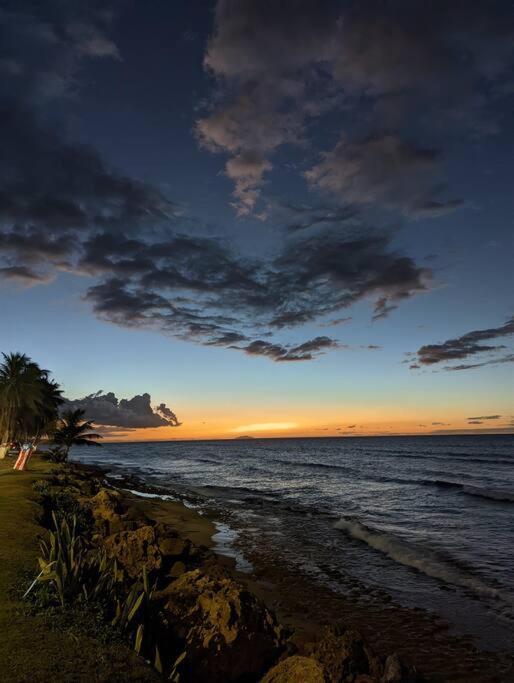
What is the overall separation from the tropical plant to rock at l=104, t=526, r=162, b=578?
34.5 metres

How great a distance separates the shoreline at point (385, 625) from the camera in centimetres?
974

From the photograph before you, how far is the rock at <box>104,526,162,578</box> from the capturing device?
38.1 ft

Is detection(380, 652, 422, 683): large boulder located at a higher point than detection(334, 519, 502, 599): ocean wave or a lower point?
higher

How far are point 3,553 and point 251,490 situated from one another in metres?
36.0

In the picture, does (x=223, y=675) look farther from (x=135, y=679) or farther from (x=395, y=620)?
(x=395, y=620)

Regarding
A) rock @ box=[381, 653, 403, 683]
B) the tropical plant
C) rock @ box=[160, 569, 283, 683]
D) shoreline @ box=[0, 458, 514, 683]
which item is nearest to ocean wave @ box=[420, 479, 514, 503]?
shoreline @ box=[0, 458, 514, 683]

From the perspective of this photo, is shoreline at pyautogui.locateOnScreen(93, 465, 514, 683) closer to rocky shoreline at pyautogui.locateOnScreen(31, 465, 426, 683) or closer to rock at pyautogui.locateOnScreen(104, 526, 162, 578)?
rocky shoreline at pyautogui.locateOnScreen(31, 465, 426, 683)

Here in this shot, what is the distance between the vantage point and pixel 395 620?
1227 centimetres

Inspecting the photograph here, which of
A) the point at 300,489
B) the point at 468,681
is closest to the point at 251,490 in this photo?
the point at 300,489

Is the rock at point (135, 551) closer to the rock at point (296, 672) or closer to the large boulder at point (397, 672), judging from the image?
the rock at point (296, 672)

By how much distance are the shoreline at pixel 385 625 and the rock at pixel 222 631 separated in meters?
0.91

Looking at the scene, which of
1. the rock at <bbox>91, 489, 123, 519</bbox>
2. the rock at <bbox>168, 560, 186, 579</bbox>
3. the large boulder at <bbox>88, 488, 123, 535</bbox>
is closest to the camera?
the rock at <bbox>168, 560, 186, 579</bbox>

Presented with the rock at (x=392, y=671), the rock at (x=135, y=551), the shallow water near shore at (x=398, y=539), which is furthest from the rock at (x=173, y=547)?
the rock at (x=392, y=671)

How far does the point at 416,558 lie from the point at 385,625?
7.77 metres
